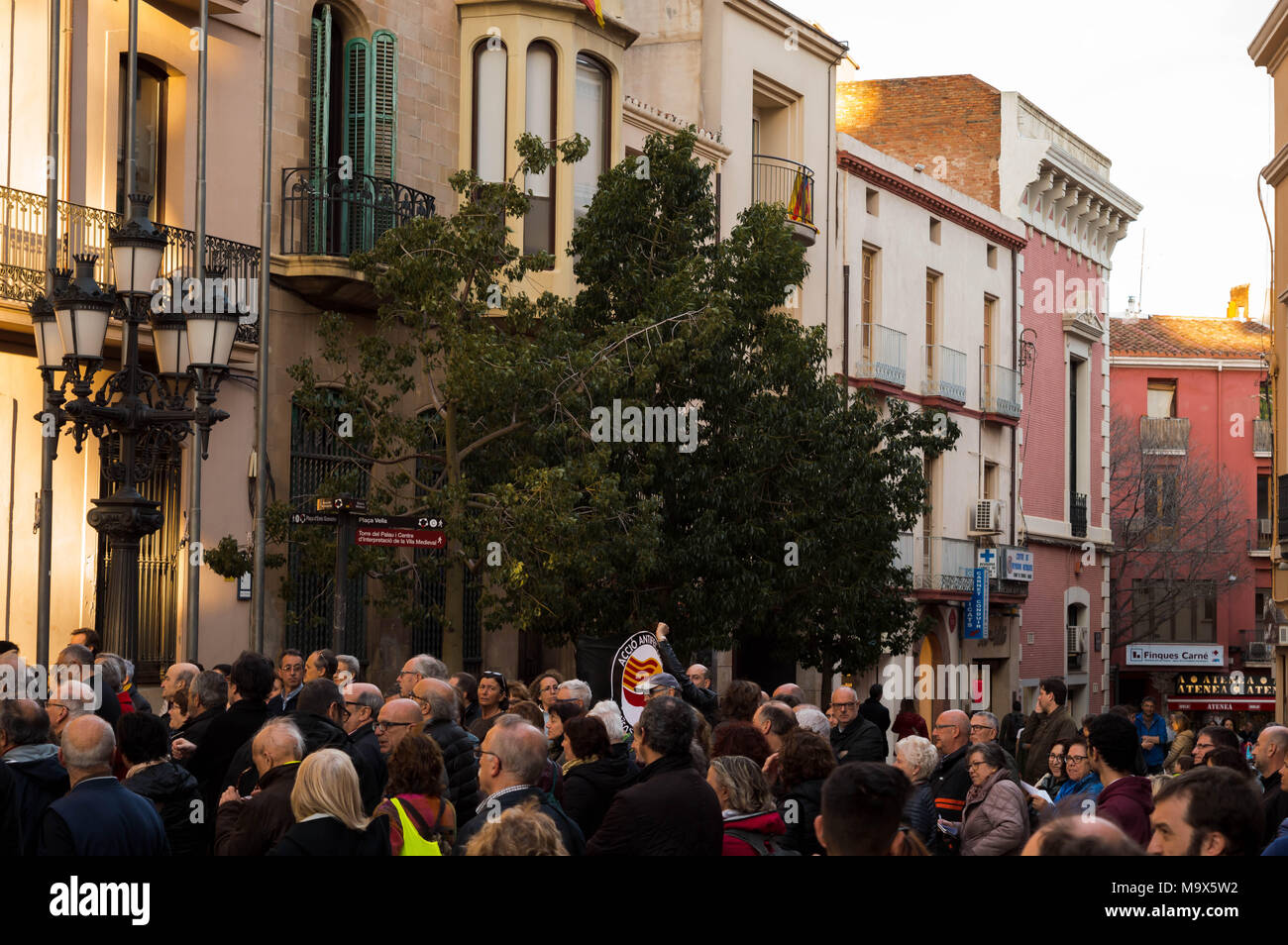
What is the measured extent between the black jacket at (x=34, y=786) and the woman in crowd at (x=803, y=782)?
3227 mm

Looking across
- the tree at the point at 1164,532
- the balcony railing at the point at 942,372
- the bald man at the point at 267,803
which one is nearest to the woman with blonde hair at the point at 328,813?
the bald man at the point at 267,803

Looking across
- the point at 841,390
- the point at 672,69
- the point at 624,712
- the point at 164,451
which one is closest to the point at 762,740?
the point at 624,712

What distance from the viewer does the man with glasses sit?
40.8ft

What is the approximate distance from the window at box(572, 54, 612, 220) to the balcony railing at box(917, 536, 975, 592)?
13.9 metres

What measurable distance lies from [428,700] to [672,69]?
2229 cm

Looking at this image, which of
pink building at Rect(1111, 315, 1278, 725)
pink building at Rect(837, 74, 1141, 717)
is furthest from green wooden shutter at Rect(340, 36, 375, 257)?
pink building at Rect(1111, 315, 1278, 725)

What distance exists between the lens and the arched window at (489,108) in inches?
933

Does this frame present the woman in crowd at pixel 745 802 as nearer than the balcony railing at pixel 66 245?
Yes

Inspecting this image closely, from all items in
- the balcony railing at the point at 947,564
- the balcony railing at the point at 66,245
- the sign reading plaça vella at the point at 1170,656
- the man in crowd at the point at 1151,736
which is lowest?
the sign reading plaça vella at the point at 1170,656

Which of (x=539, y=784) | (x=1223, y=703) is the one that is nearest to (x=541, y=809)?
(x=539, y=784)

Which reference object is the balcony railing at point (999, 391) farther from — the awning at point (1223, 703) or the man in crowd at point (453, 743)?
the man in crowd at point (453, 743)

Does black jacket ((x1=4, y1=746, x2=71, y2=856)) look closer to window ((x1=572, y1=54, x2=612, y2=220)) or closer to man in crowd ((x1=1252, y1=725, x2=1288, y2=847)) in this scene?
man in crowd ((x1=1252, y1=725, x2=1288, y2=847))
